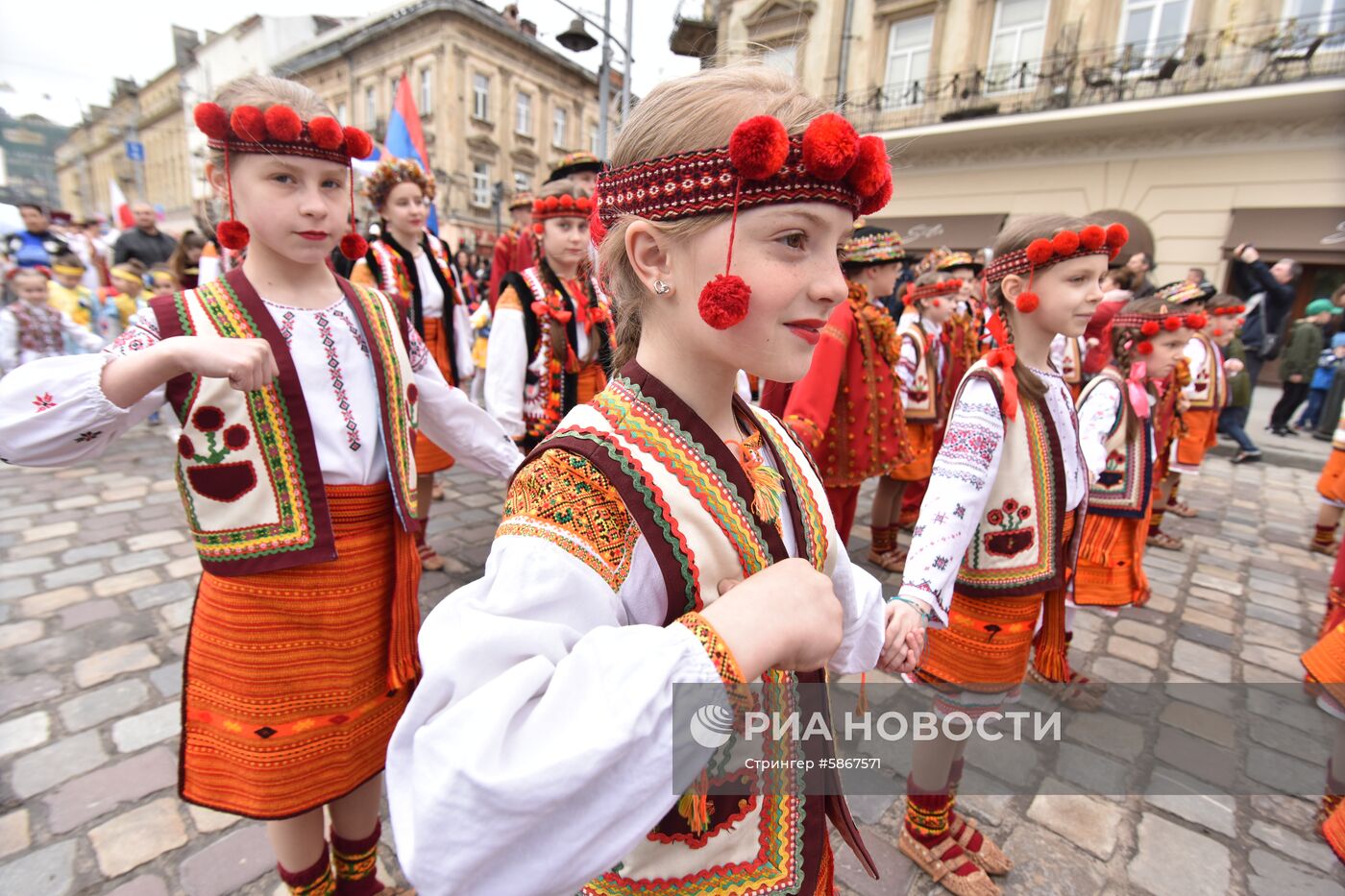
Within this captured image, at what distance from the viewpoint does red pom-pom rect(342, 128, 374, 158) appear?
183 cm

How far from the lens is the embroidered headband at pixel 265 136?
5.37ft

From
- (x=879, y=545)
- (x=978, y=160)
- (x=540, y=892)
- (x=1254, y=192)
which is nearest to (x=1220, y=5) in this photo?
(x=1254, y=192)

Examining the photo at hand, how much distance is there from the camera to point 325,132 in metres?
1.71

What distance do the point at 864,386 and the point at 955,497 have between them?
226cm

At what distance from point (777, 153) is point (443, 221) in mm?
31910

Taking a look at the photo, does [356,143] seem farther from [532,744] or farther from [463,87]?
[463,87]

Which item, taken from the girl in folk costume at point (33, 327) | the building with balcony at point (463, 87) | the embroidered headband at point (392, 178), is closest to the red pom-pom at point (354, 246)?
the embroidered headband at point (392, 178)

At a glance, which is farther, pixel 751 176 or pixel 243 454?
pixel 243 454

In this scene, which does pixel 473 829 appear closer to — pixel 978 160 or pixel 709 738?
pixel 709 738

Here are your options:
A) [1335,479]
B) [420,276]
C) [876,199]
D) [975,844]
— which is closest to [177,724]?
[420,276]

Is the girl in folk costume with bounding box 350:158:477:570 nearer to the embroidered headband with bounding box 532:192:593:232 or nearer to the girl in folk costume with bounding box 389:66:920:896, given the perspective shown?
the embroidered headband with bounding box 532:192:593:232

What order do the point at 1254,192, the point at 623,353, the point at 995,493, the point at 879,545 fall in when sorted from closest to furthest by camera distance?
the point at 623,353 → the point at 995,493 → the point at 879,545 → the point at 1254,192

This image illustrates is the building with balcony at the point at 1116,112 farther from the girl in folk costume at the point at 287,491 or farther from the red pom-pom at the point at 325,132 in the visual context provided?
the girl in folk costume at the point at 287,491

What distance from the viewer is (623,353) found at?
1.46 m
